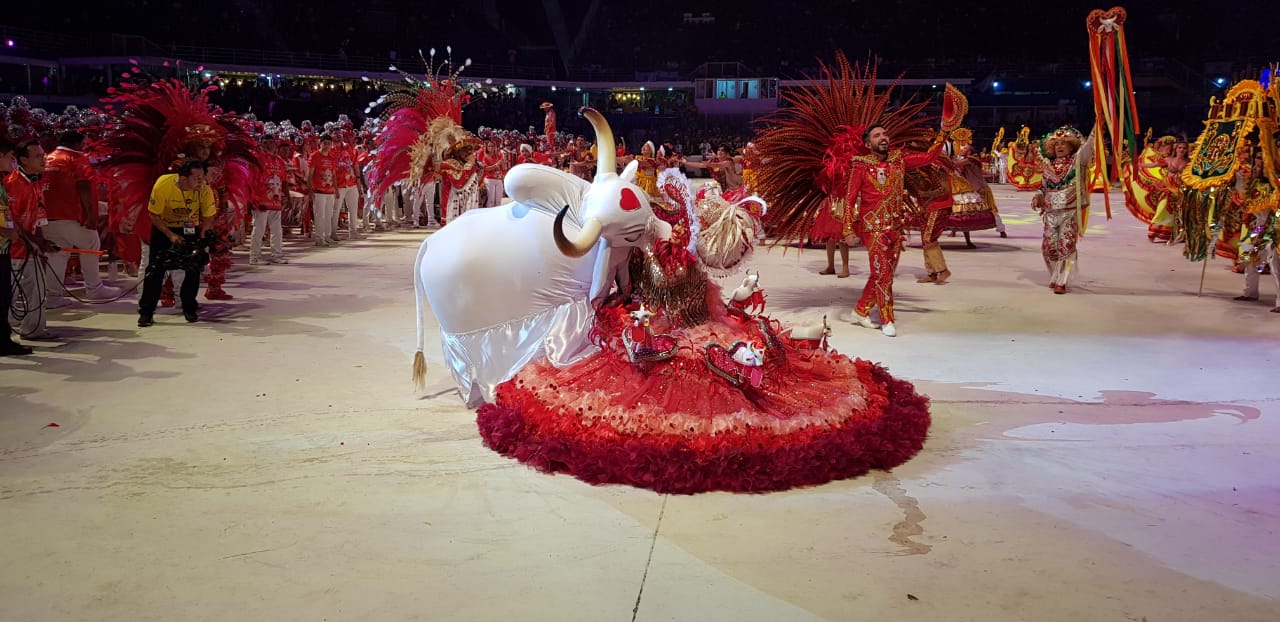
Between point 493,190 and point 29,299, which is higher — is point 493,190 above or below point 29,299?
above

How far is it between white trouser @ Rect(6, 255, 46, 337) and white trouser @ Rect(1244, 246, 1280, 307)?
33.4ft

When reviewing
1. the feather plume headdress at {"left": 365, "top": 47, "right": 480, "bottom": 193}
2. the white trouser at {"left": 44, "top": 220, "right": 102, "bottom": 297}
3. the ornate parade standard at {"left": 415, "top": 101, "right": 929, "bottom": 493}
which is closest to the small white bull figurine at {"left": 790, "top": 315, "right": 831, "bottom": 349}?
the ornate parade standard at {"left": 415, "top": 101, "right": 929, "bottom": 493}

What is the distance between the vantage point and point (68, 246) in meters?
8.88

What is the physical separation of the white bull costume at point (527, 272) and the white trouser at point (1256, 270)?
22.0 feet

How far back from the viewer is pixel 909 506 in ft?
13.8

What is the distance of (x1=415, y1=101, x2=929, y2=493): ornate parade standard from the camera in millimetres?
4453

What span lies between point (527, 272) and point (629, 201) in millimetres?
730

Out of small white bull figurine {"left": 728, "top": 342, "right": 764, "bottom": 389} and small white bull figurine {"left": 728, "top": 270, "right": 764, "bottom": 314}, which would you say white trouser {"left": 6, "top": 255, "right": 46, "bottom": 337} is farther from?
small white bull figurine {"left": 728, "top": 342, "right": 764, "bottom": 389}

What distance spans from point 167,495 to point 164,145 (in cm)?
466

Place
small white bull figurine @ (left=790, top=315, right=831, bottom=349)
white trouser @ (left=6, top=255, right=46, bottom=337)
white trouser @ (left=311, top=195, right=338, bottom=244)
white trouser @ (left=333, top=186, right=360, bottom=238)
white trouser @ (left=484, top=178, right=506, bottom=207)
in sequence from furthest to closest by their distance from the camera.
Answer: white trouser @ (left=484, top=178, right=506, bottom=207)
white trouser @ (left=333, top=186, right=360, bottom=238)
white trouser @ (left=311, top=195, right=338, bottom=244)
white trouser @ (left=6, top=255, right=46, bottom=337)
small white bull figurine @ (left=790, top=315, right=831, bottom=349)

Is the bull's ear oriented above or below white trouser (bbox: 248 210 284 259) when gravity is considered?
above

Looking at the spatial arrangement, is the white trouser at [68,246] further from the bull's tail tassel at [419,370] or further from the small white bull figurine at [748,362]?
the small white bull figurine at [748,362]

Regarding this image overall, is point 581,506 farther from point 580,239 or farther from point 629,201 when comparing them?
point 629,201

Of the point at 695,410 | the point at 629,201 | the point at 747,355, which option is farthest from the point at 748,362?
the point at 629,201
